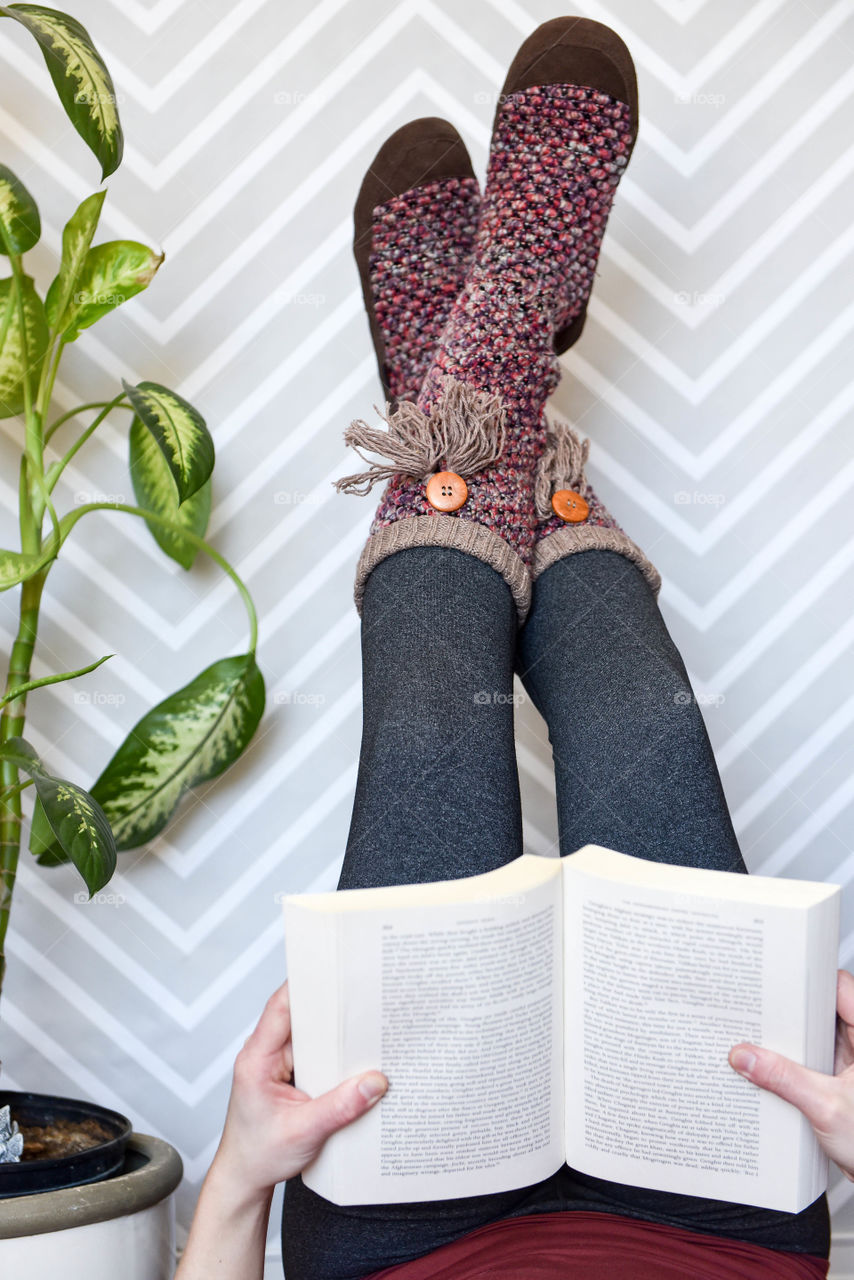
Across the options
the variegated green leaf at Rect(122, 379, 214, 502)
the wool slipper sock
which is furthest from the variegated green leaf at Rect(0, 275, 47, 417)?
the wool slipper sock

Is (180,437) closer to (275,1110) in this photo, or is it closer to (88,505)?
(88,505)

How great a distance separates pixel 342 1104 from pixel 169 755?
23.9 inches

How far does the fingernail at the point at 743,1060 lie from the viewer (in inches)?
20.9

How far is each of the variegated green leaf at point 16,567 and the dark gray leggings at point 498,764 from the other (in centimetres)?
28

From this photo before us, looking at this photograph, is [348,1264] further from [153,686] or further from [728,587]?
[728,587]

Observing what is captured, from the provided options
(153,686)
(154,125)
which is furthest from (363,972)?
(154,125)

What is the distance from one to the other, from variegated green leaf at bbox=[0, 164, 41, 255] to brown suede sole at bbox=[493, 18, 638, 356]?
486mm

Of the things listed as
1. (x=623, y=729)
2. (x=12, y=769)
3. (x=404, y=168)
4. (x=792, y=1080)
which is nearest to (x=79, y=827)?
(x=12, y=769)

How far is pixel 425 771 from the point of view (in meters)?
0.70

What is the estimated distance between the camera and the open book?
519 millimetres

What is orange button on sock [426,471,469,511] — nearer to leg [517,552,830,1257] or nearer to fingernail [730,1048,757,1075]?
leg [517,552,830,1257]

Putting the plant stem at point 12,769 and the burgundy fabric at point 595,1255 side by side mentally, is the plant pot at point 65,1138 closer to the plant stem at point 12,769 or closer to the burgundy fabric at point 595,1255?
the plant stem at point 12,769

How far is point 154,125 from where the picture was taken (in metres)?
1.19

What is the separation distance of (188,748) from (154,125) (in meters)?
0.72
